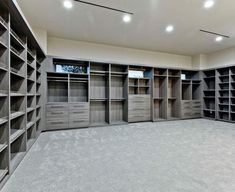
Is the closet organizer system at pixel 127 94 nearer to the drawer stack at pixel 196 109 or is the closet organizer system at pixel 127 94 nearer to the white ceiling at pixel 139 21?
the drawer stack at pixel 196 109

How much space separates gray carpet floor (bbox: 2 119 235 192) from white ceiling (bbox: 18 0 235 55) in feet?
10.2

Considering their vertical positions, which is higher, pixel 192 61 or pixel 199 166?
pixel 192 61

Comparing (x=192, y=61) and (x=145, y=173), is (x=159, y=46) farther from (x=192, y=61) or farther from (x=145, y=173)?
(x=145, y=173)

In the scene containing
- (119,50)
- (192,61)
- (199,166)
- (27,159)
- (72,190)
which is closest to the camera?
(72,190)

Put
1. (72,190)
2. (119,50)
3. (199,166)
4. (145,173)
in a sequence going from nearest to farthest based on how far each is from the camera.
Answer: (72,190), (145,173), (199,166), (119,50)

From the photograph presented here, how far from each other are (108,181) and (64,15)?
3.82 meters

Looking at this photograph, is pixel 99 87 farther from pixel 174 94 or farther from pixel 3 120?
pixel 3 120

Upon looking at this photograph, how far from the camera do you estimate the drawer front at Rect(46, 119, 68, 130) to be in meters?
4.26

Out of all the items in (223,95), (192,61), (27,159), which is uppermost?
(192,61)

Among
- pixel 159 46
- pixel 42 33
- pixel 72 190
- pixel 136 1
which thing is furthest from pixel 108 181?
pixel 159 46

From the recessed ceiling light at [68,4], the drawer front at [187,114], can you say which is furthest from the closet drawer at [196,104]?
the recessed ceiling light at [68,4]

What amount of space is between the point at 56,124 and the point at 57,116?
25cm

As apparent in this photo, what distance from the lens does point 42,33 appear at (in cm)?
439

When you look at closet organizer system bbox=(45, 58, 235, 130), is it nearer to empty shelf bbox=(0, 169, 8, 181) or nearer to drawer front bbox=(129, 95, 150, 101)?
drawer front bbox=(129, 95, 150, 101)
